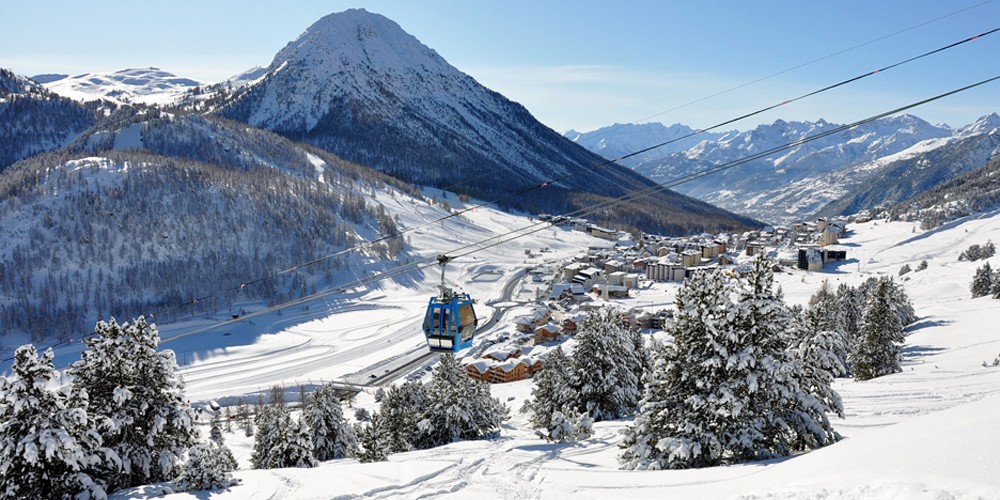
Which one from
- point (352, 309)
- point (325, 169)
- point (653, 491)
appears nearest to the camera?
Result: point (653, 491)

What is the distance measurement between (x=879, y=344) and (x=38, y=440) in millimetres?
38317

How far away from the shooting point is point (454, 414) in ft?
82.9

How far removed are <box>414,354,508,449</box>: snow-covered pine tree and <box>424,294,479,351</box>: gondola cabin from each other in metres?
2.35

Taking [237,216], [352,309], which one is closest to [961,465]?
[352,309]

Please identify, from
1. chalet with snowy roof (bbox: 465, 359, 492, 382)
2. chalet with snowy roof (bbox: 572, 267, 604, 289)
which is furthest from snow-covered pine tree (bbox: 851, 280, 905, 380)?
chalet with snowy roof (bbox: 572, 267, 604, 289)

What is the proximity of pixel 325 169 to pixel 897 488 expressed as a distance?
196 m

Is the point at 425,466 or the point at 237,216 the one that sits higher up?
the point at 237,216

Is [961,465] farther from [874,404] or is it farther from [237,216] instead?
[237,216]

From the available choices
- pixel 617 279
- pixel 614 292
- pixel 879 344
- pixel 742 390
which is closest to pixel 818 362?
pixel 742 390

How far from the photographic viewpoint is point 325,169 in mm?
189125

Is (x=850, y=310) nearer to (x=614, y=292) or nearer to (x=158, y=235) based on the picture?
(x=614, y=292)

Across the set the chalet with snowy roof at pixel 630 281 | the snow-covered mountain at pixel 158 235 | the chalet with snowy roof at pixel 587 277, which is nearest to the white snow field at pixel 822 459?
the chalet with snowy roof at pixel 630 281

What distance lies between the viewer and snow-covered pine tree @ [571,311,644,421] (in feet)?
87.9

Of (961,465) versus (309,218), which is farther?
(309,218)
